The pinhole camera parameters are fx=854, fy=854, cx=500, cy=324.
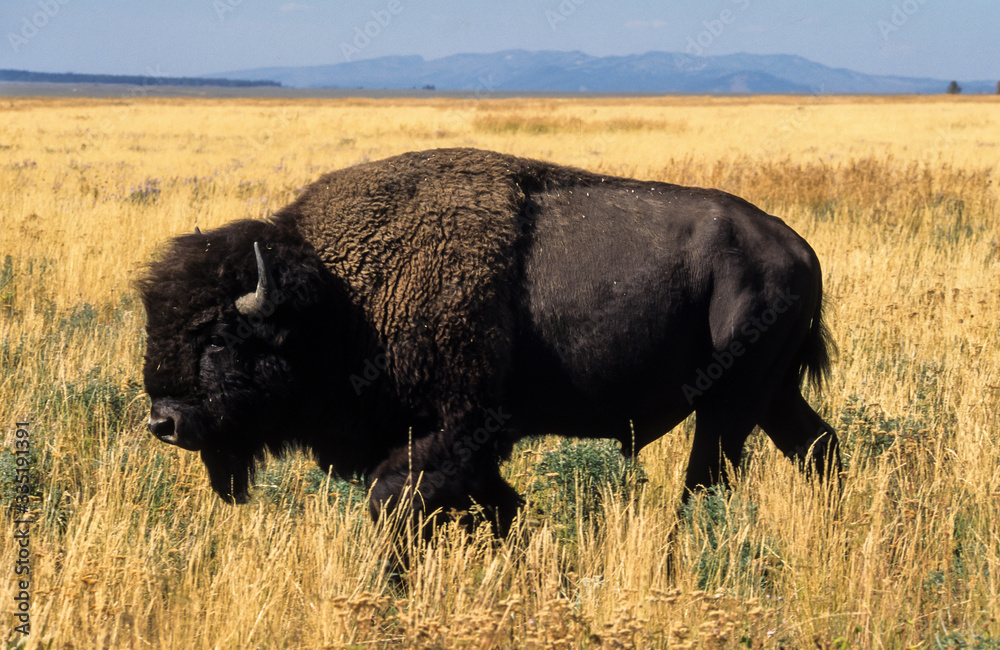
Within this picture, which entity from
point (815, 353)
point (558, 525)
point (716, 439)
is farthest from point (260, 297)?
point (815, 353)

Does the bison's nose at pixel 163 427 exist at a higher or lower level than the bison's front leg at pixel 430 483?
higher

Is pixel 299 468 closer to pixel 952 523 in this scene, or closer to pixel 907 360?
pixel 952 523

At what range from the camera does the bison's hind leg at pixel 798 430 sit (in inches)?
179

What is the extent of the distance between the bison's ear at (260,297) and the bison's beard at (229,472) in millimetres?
738

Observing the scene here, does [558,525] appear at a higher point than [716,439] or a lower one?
lower

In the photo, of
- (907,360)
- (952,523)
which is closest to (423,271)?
(952,523)

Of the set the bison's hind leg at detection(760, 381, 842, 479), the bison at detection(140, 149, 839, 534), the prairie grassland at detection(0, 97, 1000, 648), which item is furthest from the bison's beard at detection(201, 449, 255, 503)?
the bison's hind leg at detection(760, 381, 842, 479)

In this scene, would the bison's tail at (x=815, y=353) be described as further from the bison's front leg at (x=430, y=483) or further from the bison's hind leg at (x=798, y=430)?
the bison's front leg at (x=430, y=483)

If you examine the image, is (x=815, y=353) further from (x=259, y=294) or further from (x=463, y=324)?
(x=259, y=294)

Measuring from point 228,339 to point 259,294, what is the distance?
29 cm

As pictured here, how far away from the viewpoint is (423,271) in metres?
3.81

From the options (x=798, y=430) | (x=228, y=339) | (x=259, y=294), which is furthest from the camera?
(x=798, y=430)

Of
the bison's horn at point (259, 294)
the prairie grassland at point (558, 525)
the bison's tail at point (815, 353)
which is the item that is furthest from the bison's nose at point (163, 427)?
the bison's tail at point (815, 353)

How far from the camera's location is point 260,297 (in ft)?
11.7
